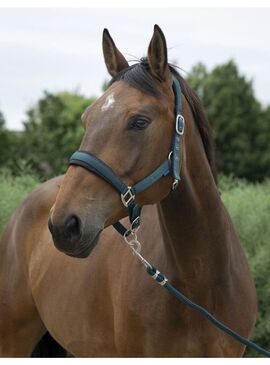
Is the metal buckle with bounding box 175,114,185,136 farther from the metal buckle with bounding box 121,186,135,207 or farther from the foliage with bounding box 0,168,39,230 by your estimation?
the foliage with bounding box 0,168,39,230

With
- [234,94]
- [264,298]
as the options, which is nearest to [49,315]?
[264,298]

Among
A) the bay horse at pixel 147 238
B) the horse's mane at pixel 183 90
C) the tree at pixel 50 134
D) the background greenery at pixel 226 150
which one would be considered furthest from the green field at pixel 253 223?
the tree at pixel 50 134

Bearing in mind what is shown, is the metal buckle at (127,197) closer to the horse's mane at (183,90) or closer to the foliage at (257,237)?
the horse's mane at (183,90)

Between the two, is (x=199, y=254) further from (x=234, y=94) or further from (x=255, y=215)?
(x=234, y=94)

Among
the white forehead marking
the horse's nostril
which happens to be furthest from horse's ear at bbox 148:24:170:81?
the horse's nostril

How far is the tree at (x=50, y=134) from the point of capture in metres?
15.1

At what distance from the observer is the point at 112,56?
3.13m

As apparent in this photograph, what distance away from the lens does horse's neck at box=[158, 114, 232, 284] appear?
311 centimetres

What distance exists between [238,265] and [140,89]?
3.57 feet

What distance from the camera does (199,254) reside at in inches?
124

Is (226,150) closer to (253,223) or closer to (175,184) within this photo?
(253,223)

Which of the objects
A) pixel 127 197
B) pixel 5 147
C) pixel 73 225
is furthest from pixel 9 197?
pixel 5 147

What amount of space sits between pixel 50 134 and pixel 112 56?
44.0 ft

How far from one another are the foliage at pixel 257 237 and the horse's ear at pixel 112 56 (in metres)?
3.72
